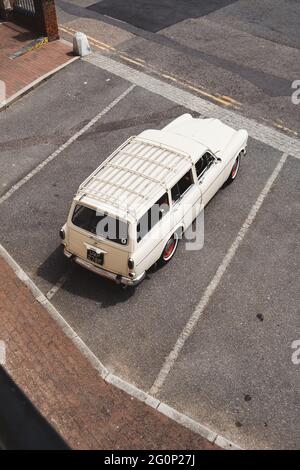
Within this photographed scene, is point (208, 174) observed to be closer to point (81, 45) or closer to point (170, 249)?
point (170, 249)

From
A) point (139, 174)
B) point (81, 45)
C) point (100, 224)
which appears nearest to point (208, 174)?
point (139, 174)

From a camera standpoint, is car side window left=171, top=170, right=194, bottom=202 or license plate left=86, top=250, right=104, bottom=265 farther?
car side window left=171, top=170, right=194, bottom=202

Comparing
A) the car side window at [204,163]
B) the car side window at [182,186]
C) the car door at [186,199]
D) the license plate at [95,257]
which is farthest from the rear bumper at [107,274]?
the car side window at [204,163]

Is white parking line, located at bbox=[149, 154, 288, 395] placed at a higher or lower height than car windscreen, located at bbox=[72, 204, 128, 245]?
lower

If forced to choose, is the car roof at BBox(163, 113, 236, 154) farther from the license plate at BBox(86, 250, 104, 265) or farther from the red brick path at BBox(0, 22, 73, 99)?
the red brick path at BBox(0, 22, 73, 99)

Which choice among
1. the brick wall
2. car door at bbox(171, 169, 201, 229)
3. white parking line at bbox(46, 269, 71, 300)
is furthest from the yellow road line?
white parking line at bbox(46, 269, 71, 300)

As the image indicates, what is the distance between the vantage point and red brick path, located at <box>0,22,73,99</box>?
47.1 ft

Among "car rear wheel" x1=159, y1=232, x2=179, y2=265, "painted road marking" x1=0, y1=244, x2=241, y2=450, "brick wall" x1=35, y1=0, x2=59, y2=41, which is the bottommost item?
"painted road marking" x1=0, y1=244, x2=241, y2=450

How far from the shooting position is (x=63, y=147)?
38.9ft

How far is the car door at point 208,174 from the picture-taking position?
9.09m

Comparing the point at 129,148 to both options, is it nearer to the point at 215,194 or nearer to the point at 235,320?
the point at 215,194

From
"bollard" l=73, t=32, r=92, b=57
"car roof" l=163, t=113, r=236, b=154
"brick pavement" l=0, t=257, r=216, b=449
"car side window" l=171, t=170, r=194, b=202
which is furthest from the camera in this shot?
"bollard" l=73, t=32, r=92, b=57

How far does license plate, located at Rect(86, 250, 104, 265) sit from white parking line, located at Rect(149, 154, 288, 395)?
2.05 meters

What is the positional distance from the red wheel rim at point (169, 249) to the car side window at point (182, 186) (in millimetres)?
871
